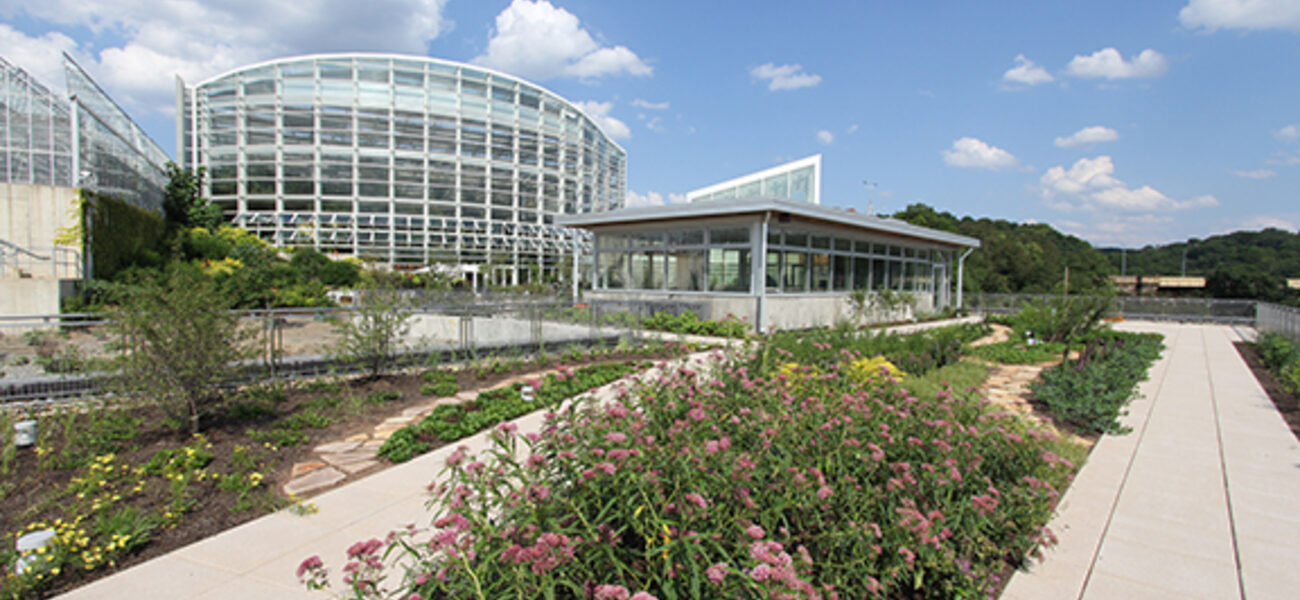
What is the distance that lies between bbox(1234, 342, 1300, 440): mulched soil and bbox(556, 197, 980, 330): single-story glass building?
8.15 m

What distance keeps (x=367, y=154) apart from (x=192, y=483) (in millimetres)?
59477

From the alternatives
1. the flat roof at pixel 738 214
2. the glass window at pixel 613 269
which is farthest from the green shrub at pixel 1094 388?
the glass window at pixel 613 269

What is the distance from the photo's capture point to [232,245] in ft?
86.6

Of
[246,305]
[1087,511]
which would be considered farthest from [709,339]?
[246,305]

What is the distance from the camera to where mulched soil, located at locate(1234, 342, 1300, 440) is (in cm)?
654

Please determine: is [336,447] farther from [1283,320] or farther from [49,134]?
[1283,320]

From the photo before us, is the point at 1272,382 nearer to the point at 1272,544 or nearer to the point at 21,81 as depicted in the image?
the point at 1272,544

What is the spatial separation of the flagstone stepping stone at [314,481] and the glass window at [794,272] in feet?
40.7

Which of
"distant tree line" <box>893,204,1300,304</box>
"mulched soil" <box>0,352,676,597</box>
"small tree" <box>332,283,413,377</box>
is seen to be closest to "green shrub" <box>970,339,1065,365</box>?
"mulched soil" <box>0,352,676,597</box>

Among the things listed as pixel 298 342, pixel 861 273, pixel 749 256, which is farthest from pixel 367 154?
pixel 298 342

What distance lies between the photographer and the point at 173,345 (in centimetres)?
472

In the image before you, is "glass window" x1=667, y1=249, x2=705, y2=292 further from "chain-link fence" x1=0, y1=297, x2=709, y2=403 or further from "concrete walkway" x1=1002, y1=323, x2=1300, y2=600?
"concrete walkway" x1=1002, y1=323, x2=1300, y2=600

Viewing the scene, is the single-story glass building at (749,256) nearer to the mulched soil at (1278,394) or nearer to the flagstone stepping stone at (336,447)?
the mulched soil at (1278,394)

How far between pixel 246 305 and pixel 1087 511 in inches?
840
